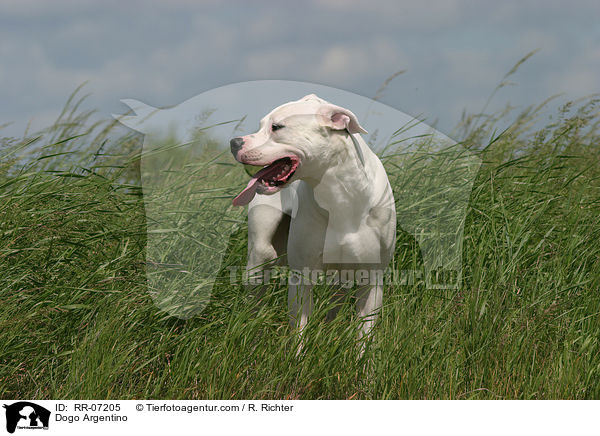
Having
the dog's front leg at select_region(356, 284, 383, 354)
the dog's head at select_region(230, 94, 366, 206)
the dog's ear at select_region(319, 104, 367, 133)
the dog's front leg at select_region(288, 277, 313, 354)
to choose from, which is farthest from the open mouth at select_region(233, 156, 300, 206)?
the dog's front leg at select_region(356, 284, 383, 354)

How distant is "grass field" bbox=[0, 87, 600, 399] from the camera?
3.43 metres

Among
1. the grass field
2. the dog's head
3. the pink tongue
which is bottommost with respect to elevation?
the grass field

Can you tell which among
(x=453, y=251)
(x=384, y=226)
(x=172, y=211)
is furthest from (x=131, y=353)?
(x=453, y=251)

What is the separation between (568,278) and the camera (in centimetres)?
437

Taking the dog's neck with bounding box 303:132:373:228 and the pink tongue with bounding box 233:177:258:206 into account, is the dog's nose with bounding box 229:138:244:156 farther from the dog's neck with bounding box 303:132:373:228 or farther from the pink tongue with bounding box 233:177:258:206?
the dog's neck with bounding box 303:132:373:228

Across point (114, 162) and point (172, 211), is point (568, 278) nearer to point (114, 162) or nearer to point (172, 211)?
point (172, 211)

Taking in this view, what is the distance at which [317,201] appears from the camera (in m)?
3.68

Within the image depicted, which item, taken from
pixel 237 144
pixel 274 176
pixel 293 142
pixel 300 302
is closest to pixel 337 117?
pixel 293 142

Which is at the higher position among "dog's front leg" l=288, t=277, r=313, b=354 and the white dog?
the white dog

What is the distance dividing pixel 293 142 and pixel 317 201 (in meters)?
0.45

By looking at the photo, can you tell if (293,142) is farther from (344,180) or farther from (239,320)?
(239,320)

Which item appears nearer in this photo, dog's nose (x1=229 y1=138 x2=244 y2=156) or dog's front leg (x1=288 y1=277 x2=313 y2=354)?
dog's nose (x1=229 y1=138 x2=244 y2=156)

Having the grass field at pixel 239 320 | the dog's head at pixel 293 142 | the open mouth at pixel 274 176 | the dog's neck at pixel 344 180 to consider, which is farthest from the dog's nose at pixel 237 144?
the grass field at pixel 239 320

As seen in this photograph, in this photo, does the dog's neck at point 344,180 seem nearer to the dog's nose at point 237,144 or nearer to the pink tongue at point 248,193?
the pink tongue at point 248,193
